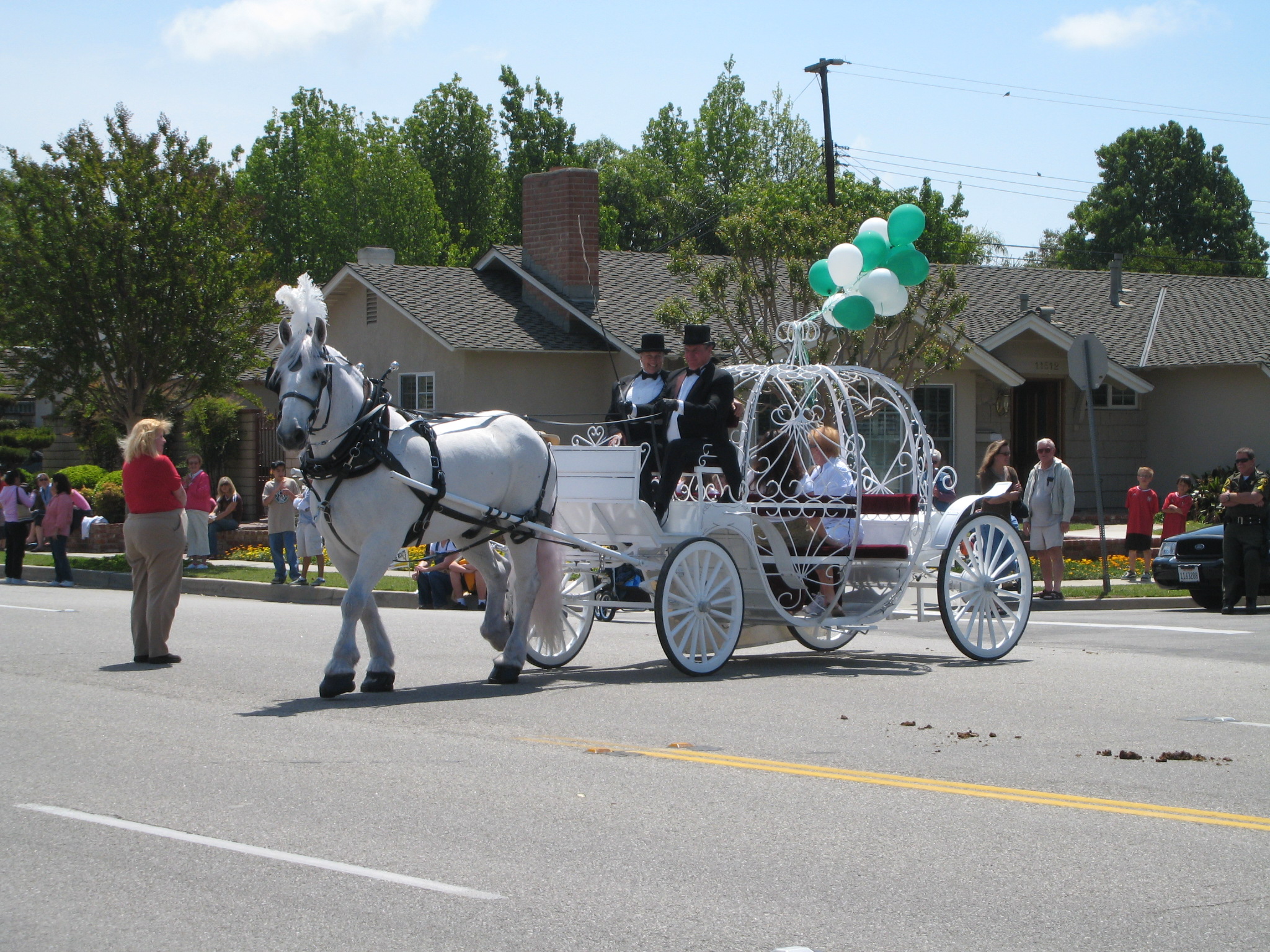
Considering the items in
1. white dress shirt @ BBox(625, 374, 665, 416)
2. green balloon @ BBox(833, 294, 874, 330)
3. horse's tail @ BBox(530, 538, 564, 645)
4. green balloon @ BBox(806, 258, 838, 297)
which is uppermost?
green balloon @ BBox(806, 258, 838, 297)

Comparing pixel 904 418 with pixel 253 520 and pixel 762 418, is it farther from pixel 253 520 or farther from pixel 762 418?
pixel 253 520

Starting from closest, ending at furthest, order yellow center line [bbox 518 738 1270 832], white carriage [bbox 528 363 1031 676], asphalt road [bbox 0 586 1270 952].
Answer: asphalt road [bbox 0 586 1270 952]
yellow center line [bbox 518 738 1270 832]
white carriage [bbox 528 363 1031 676]

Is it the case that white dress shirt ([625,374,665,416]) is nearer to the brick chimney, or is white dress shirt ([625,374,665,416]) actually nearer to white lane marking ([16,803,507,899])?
white lane marking ([16,803,507,899])

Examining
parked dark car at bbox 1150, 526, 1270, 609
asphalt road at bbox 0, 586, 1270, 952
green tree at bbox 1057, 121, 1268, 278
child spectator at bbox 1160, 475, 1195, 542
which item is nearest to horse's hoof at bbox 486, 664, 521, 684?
Answer: asphalt road at bbox 0, 586, 1270, 952

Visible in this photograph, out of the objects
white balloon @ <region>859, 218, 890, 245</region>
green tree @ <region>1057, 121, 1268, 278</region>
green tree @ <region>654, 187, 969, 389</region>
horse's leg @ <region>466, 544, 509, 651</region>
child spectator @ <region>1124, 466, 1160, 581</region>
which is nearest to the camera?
horse's leg @ <region>466, 544, 509, 651</region>

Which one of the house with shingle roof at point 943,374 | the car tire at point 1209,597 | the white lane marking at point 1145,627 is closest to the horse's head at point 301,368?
the white lane marking at point 1145,627

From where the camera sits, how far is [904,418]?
1166cm

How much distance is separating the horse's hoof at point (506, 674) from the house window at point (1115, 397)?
24066 millimetres

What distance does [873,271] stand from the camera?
42.2 ft

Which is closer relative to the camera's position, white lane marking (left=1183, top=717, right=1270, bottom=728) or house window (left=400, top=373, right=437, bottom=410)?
white lane marking (left=1183, top=717, right=1270, bottom=728)

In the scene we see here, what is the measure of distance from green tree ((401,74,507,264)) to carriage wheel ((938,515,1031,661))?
57115 millimetres

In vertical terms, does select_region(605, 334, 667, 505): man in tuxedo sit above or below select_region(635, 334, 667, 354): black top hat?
below

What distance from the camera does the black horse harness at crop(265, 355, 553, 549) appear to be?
30.1 feet

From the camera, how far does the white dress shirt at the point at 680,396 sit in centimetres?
1083
